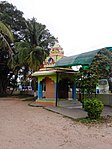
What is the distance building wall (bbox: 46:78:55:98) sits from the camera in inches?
743

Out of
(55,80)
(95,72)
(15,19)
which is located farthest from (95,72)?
(15,19)

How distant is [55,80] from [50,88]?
3.93 ft

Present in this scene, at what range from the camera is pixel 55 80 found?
60.0 feet

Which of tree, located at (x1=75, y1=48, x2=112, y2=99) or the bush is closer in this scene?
the bush

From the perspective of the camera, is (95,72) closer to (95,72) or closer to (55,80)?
(95,72)

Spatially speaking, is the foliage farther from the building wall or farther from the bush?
the building wall

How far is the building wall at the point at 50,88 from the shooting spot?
1887 centimetres

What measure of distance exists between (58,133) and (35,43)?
18.4 m

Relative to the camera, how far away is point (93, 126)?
971 cm

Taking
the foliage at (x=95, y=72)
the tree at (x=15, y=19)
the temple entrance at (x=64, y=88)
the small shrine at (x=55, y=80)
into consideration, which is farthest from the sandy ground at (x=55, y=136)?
the tree at (x=15, y=19)

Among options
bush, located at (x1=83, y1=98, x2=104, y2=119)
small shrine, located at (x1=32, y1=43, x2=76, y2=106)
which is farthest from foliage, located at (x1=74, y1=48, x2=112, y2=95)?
small shrine, located at (x1=32, y1=43, x2=76, y2=106)

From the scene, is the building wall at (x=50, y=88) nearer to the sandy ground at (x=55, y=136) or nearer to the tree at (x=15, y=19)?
the sandy ground at (x=55, y=136)

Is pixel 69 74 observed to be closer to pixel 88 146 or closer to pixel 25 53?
pixel 25 53

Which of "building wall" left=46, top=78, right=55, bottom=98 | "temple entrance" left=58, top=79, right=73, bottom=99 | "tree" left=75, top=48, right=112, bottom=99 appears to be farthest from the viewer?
"temple entrance" left=58, top=79, right=73, bottom=99
